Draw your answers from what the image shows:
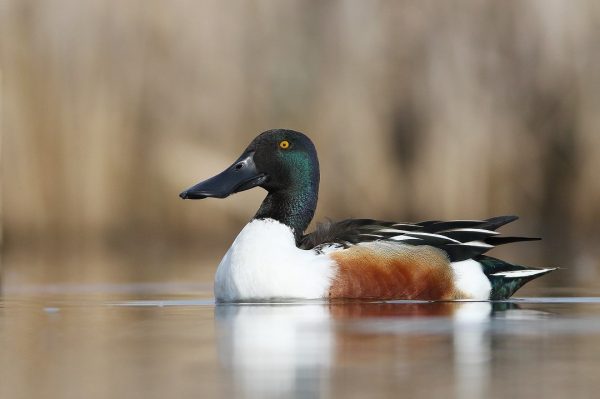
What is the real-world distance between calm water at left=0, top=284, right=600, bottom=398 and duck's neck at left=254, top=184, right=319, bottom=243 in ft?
1.55

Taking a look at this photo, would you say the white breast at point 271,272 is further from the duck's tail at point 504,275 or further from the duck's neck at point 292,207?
the duck's tail at point 504,275

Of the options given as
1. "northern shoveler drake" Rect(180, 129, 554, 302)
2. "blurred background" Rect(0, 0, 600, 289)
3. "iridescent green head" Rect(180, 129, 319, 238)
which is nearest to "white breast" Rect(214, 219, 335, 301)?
"northern shoveler drake" Rect(180, 129, 554, 302)

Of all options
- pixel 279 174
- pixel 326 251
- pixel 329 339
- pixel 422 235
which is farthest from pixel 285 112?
pixel 329 339

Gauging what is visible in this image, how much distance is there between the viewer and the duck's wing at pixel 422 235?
17.4 feet

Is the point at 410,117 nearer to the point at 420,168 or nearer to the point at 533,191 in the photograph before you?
the point at 420,168

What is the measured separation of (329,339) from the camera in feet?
12.4

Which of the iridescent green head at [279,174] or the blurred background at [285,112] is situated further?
the blurred background at [285,112]

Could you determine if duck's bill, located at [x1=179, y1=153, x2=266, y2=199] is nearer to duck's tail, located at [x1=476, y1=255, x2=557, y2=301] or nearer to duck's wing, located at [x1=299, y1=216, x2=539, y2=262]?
duck's wing, located at [x1=299, y1=216, x2=539, y2=262]

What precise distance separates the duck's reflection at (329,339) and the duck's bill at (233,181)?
64cm

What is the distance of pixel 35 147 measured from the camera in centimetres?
832

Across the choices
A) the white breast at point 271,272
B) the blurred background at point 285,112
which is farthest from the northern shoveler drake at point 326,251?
the blurred background at point 285,112

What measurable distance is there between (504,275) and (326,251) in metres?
0.81

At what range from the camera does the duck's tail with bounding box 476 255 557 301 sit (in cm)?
548

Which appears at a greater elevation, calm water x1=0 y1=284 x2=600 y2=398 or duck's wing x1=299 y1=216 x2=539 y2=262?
duck's wing x1=299 y1=216 x2=539 y2=262
